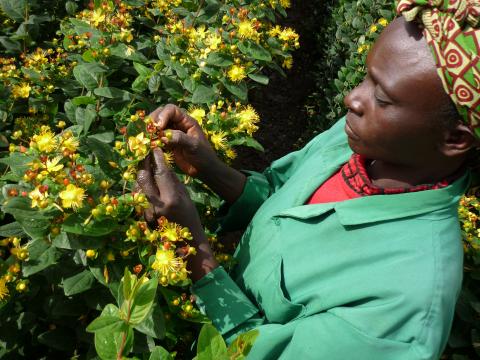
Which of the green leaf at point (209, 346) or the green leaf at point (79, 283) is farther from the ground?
the green leaf at point (209, 346)

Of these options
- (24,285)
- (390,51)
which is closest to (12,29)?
(24,285)

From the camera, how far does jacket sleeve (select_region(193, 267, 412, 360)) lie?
3.40 feet

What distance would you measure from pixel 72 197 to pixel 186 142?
18.3 inches

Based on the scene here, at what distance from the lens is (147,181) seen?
43.8 inches

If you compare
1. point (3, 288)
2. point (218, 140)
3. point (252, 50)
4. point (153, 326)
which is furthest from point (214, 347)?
point (252, 50)

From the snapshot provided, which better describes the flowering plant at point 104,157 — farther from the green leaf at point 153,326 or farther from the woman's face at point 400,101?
the woman's face at point 400,101

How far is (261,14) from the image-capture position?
202cm

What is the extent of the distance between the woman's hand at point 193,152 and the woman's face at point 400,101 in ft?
1.57

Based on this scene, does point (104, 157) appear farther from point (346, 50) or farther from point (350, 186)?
point (346, 50)

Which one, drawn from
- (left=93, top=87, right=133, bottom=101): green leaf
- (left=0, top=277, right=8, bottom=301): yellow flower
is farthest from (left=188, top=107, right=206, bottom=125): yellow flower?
(left=0, top=277, right=8, bottom=301): yellow flower

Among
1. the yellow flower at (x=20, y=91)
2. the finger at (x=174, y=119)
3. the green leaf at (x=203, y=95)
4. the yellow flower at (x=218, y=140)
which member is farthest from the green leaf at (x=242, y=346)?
the yellow flower at (x=20, y=91)

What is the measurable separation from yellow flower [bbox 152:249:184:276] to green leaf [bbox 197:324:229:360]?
0.22m

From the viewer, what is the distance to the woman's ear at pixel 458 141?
0.98 m

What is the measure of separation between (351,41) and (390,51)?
105 inches
